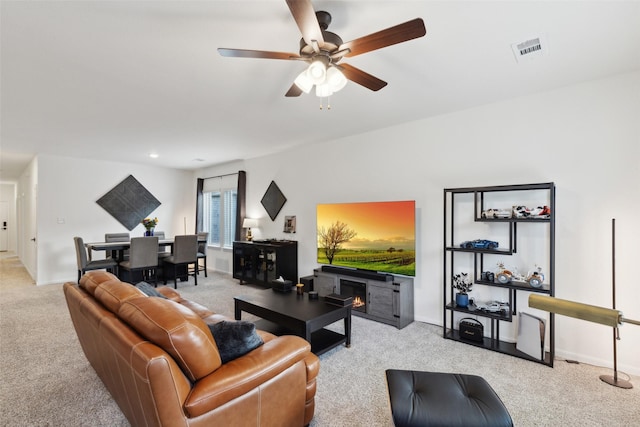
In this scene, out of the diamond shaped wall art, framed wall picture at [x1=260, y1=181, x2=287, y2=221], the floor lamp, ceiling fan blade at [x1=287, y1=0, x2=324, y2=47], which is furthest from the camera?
the diamond shaped wall art

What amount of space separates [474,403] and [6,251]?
15.1 m

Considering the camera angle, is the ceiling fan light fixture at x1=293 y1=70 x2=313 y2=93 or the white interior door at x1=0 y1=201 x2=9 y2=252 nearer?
the ceiling fan light fixture at x1=293 y1=70 x2=313 y2=93

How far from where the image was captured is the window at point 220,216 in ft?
22.2

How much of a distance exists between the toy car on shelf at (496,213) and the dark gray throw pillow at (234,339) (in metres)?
2.49

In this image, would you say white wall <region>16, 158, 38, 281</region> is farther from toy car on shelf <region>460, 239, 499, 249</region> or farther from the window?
toy car on shelf <region>460, 239, 499, 249</region>

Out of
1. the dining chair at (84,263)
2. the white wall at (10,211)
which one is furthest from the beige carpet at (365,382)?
the white wall at (10,211)

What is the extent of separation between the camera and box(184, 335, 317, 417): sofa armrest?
125cm

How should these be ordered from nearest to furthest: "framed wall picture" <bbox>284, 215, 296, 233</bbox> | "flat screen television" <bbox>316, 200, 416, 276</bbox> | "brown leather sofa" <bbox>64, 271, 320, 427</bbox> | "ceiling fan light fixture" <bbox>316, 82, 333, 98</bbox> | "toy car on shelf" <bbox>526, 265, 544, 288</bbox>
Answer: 1. "brown leather sofa" <bbox>64, 271, 320, 427</bbox>
2. "ceiling fan light fixture" <bbox>316, 82, 333, 98</bbox>
3. "toy car on shelf" <bbox>526, 265, 544, 288</bbox>
4. "flat screen television" <bbox>316, 200, 416, 276</bbox>
5. "framed wall picture" <bbox>284, 215, 296, 233</bbox>

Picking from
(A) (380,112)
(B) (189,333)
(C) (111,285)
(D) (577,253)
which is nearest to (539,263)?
(D) (577,253)

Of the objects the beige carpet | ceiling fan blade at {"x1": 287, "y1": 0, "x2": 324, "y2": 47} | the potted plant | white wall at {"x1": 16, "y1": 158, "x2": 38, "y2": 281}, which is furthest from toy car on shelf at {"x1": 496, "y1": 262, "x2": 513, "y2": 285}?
white wall at {"x1": 16, "y1": 158, "x2": 38, "y2": 281}

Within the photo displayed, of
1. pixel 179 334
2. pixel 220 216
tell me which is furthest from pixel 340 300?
pixel 220 216

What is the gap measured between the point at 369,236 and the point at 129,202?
223 inches

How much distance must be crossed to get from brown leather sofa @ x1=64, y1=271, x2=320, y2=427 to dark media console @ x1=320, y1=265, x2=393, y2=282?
2.02 m

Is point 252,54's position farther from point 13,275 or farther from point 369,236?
point 13,275
